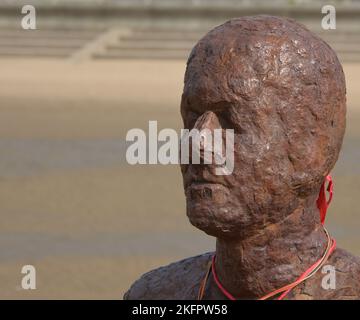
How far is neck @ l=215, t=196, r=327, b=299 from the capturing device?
4.00 m

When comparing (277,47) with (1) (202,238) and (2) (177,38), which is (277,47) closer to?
(1) (202,238)

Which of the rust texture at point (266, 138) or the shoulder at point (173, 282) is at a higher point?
the rust texture at point (266, 138)

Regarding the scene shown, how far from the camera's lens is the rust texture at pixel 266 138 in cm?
387

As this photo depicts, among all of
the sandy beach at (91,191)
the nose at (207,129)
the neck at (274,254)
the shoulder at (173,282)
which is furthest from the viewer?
the sandy beach at (91,191)

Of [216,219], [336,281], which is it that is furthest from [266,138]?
[336,281]

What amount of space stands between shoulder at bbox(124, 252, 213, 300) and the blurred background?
395 cm

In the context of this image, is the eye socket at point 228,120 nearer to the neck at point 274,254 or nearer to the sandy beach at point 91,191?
the neck at point 274,254

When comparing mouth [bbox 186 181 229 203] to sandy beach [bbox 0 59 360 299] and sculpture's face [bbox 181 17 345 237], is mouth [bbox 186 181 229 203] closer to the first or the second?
sculpture's face [bbox 181 17 345 237]

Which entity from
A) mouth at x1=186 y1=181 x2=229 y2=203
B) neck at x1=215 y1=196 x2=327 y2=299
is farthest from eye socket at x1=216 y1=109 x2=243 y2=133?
neck at x1=215 y1=196 x2=327 y2=299

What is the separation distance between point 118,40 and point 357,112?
7.72 metres

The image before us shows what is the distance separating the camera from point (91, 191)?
11.0 meters

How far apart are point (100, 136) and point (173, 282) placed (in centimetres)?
889

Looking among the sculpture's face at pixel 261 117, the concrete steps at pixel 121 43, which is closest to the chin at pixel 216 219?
the sculpture's face at pixel 261 117

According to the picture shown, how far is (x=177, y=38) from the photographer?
21.2 m
